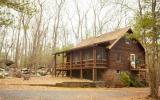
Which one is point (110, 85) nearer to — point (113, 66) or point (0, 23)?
point (113, 66)

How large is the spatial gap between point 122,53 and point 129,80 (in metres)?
4.58

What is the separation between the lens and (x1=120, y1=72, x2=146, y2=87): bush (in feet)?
130

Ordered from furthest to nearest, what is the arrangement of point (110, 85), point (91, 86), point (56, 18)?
point (56, 18) < point (110, 85) < point (91, 86)

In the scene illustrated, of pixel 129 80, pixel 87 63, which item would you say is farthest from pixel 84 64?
pixel 129 80

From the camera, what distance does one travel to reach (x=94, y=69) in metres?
39.1

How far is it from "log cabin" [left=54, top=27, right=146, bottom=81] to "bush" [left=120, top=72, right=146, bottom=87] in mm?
1439

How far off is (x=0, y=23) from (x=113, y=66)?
89.2 feet

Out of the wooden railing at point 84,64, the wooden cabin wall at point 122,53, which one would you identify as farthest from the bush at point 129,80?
the wooden railing at point 84,64

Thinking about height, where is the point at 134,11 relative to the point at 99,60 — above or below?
above

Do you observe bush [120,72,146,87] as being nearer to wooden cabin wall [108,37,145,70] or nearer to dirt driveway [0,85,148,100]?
wooden cabin wall [108,37,145,70]

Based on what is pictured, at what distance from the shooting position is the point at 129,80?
39.8m

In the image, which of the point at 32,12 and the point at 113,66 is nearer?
the point at 32,12

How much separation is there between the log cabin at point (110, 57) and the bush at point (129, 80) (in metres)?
1.44

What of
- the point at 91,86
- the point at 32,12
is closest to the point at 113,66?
the point at 91,86
